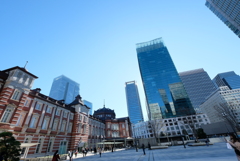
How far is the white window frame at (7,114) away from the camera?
56.3 feet

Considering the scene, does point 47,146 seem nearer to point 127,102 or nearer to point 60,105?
point 60,105

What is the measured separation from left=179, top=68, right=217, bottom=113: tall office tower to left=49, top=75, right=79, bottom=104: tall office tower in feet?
474

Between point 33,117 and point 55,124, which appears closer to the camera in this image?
point 33,117

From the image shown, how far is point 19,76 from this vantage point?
811 inches

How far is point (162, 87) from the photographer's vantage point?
3472 inches

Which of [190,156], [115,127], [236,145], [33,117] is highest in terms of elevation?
[115,127]

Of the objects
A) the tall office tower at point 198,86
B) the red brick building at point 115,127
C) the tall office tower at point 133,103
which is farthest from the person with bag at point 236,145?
the tall office tower at point 133,103

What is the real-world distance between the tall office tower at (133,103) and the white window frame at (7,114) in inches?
5410

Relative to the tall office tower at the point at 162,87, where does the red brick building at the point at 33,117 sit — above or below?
below

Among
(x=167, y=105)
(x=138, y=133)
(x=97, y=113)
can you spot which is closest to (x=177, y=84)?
(x=167, y=105)

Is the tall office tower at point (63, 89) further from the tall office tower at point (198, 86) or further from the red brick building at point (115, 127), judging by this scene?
the tall office tower at point (198, 86)

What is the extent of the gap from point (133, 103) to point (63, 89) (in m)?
95.6

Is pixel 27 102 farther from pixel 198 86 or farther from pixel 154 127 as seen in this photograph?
pixel 198 86

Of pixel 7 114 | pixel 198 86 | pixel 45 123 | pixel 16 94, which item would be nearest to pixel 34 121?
pixel 45 123
